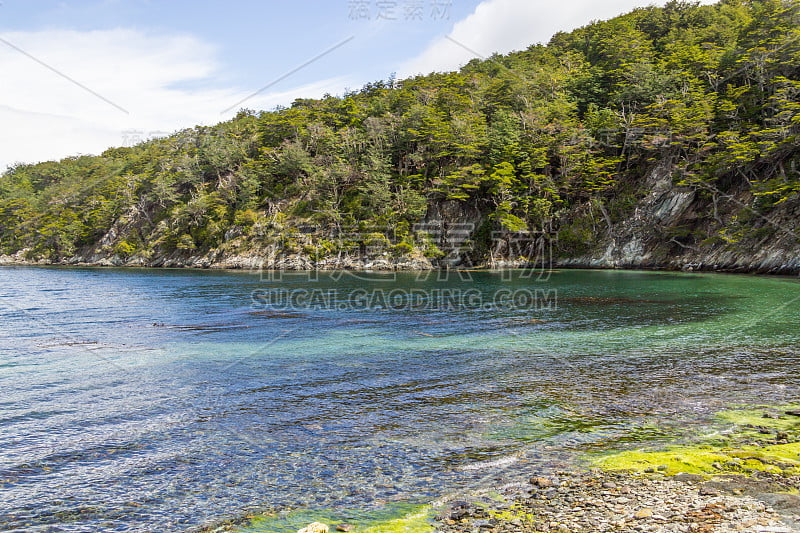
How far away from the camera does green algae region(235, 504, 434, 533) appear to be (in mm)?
6090

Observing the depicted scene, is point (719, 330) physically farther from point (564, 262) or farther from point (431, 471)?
point (564, 262)

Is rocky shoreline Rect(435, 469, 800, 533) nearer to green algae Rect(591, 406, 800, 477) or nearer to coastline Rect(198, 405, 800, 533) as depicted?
coastline Rect(198, 405, 800, 533)

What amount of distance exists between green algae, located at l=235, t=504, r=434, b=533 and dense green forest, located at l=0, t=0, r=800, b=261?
50.9m

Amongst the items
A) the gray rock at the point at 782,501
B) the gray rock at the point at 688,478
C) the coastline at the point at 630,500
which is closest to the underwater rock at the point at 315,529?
the coastline at the point at 630,500

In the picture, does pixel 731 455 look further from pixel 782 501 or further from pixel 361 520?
pixel 361 520

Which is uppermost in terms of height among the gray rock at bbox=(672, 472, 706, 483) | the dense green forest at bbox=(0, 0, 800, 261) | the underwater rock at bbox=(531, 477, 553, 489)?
the dense green forest at bbox=(0, 0, 800, 261)

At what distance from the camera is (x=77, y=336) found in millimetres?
20156

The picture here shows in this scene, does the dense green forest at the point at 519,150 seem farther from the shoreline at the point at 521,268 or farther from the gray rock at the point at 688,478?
the gray rock at the point at 688,478

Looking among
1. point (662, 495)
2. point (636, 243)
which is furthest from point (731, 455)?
point (636, 243)

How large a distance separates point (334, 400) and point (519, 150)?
58.6m

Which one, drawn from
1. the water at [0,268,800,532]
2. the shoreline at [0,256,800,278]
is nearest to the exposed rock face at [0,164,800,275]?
the shoreline at [0,256,800,278]

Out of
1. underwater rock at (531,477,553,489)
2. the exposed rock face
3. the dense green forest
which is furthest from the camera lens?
the dense green forest

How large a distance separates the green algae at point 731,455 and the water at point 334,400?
701mm

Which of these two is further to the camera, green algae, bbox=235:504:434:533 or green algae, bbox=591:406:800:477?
green algae, bbox=591:406:800:477
